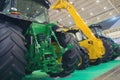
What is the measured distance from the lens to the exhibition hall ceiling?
78.8 feet

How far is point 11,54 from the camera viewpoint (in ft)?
11.0

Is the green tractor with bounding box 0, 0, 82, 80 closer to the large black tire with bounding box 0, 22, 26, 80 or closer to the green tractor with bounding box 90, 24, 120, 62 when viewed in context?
the large black tire with bounding box 0, 22, 26, 80

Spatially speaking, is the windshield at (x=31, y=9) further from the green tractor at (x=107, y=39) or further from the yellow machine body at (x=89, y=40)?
the green tractor at (x=107, y=39)

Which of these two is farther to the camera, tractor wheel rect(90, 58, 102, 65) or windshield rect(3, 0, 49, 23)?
tractor wheel rect(90, 58, 102, 65)

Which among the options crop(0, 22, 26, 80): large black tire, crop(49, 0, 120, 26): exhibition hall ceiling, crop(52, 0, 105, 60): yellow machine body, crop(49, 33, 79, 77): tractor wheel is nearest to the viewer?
crop(0, 22, 26, 80): large black tire

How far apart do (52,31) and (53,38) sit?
0.33 m

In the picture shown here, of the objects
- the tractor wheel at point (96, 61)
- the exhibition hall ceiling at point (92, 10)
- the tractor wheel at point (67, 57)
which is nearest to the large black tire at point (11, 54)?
the tractor wheel at point (67, 57)

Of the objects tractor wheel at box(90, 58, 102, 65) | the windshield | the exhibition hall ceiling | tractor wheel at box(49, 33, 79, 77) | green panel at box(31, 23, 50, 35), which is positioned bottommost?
tractor wheel at box(90, 58, 102, 65)

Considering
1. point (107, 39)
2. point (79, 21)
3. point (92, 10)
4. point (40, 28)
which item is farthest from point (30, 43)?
point (92, 10)

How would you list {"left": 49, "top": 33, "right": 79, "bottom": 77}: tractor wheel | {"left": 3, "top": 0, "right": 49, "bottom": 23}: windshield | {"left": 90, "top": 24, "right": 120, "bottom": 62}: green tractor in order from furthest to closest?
{"left": 90, "top": 24, "right": 120, "bottom": 62}: green tractor → {"left": 49, "top": 33, "right": 79, "bottom": 77}: tractor wheel → {"left": 3, "top": 0, "right": 49, "bottom": 23}: windshield

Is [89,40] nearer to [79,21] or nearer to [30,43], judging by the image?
[79,21]

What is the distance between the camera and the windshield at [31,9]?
15.9 ft

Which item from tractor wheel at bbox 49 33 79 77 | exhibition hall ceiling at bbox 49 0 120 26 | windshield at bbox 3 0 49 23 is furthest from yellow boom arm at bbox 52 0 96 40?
exhibition hall ceiling at bbox 49 0 120 26

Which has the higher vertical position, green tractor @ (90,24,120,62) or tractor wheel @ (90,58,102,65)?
green tractor @ (90,24,120,62)
